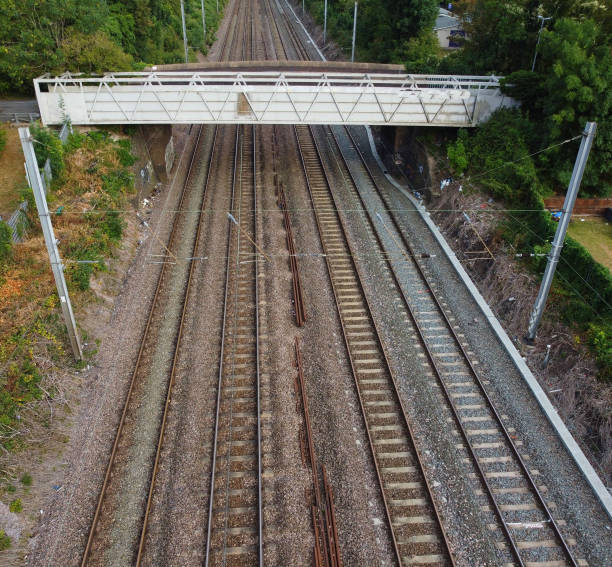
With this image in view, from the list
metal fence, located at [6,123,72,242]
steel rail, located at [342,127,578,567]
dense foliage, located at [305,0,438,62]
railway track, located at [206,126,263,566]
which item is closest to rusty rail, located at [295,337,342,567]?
railway track, located at [206,126,263,566]

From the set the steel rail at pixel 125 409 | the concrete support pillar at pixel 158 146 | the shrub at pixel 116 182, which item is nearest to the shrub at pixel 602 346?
the steel rail at pixel 125 409

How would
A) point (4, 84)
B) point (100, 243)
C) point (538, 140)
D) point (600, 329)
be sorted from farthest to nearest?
point (4, 84) → point (538, 140) → point (100, 243) → point (600, 329)

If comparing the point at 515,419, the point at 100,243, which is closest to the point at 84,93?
the point at 100,243

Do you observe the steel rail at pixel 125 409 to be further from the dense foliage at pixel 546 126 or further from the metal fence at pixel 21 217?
the dense foliage at pixel 546 126

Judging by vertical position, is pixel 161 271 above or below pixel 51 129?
below

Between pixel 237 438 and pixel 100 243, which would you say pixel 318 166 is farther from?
pixel 237 438

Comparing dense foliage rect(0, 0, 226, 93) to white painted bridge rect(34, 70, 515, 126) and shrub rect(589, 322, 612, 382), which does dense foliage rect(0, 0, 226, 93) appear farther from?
shrub rect(589, 322, 612, 382)

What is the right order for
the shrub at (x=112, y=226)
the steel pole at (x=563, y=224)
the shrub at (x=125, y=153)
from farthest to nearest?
the shrub at (x=125, y=153) → the shrub at (x=112, y=226) → the steel pole at (x=563, y=224)
